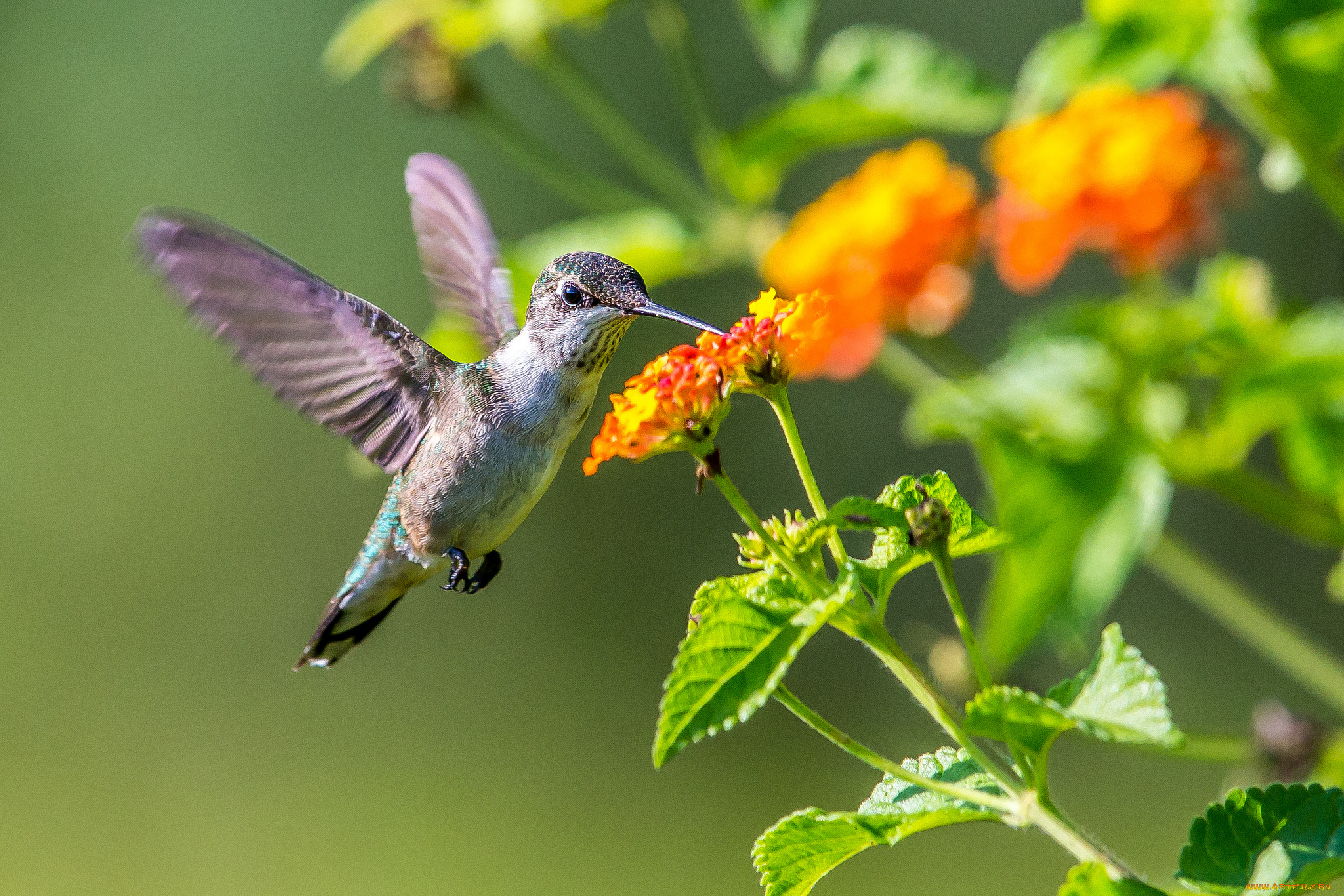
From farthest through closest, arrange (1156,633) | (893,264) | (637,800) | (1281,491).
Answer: (637,800)
(1156,633)
(893,264)
(1281,491)

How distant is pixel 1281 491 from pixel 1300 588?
A: 4070 mm

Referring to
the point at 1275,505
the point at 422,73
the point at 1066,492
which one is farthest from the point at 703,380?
the point at 422,73

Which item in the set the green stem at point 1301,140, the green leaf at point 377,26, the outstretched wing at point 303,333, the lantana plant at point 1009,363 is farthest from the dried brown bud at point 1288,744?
the green leaf at point 377,26

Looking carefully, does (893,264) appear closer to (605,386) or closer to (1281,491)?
(1281,491)

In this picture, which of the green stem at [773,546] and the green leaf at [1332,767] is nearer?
the green stem at [773,546]

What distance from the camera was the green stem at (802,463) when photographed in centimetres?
117

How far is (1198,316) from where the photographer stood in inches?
79.9

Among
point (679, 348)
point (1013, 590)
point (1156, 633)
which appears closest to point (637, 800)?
point (1156, 633)

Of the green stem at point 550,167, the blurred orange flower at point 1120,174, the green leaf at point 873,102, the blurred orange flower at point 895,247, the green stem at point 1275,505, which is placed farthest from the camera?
the green stem at point 550,167

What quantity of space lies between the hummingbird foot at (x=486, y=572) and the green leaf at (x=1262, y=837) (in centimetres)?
98

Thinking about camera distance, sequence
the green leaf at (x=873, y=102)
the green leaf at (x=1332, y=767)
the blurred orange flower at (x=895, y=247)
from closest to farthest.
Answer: the green leaf at (x=1332, y=767) → the green leaf at (x=873, y=102) → the blurred orange flower at (x=895, y=247)

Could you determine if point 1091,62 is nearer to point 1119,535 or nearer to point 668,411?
point 1119,535

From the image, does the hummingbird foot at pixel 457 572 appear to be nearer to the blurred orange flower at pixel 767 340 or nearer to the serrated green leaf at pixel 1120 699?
the blurred orange flower at pixel 767 340

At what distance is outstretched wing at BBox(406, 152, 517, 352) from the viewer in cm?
209
